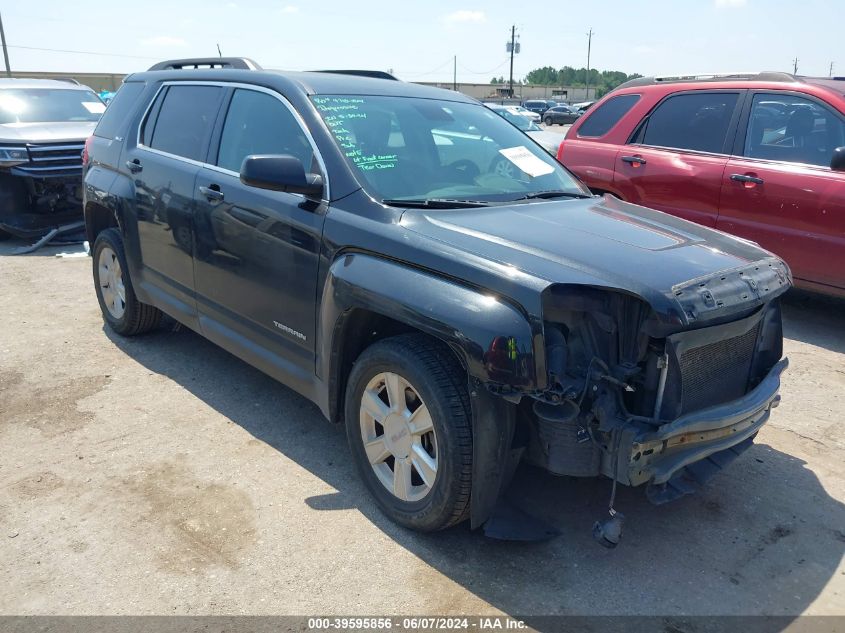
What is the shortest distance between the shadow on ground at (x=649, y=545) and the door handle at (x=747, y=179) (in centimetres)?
264

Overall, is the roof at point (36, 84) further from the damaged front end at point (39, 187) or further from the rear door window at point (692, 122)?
the rear door window at point (692, 122)

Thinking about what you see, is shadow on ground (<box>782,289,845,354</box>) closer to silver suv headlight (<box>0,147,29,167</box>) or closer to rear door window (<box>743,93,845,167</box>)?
rear door window (<box>743,93,845,167</box>)

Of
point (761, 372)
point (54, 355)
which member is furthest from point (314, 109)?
point (54, 355)

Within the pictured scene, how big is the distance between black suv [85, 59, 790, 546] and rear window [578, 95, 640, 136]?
8.97ft

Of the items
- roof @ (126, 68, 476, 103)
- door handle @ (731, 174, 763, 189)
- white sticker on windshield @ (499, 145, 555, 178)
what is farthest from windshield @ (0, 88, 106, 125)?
door handle @ (731, 174, 763, 189)

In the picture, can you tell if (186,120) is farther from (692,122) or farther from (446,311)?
(692,122)

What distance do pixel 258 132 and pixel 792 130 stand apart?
4313 millimetres

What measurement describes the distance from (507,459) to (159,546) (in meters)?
1.53

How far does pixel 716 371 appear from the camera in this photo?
2.98 m

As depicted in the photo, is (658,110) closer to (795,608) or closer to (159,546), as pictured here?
(795,608)

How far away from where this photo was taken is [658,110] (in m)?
6.48

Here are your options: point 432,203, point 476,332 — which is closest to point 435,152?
point 432,203

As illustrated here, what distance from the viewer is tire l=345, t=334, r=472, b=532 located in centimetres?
276

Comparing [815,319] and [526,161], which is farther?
[815,319]
